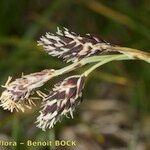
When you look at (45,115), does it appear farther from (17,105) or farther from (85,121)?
(85,121)

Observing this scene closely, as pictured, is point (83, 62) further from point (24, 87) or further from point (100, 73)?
point (100, 73)

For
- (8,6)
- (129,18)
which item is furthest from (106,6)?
(8,6)

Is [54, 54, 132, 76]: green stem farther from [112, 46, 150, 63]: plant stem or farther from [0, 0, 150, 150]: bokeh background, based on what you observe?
[0, 0, 150, 150]: bokeh background

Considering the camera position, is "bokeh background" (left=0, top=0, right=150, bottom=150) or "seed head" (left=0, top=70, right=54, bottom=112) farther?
"bokeh background" (left=0, top=0, right=150, bottom=150)

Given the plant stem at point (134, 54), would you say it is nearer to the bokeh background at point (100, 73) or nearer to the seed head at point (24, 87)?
the seed head at point (24, 87)

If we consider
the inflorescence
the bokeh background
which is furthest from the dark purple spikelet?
the bokeh background

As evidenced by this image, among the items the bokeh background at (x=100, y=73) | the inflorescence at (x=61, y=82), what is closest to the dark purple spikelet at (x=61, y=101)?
the inflorescence at (x=61, y=82)

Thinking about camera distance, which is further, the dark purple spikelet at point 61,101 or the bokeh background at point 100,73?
the bokeh background at point 100,73
